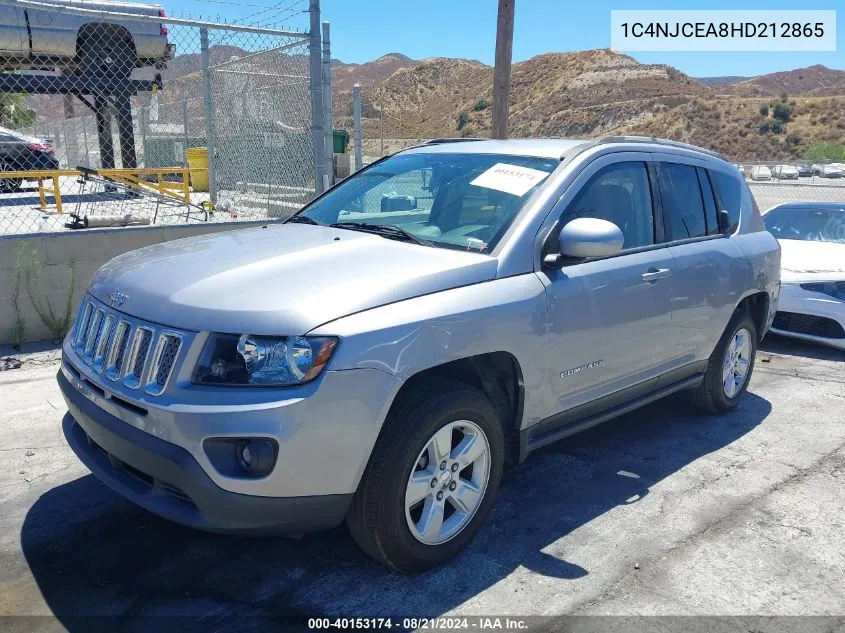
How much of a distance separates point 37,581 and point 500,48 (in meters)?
7.62

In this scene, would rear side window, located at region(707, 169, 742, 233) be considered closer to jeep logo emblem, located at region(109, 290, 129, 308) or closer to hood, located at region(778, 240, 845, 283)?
hood, located at region(778, 240, 845, 283)

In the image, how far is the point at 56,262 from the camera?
6.39 meters

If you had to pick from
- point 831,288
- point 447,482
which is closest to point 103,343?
point 447,482

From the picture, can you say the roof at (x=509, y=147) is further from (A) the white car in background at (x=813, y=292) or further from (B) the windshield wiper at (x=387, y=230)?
(A) the white car in background at (x=813, y=292)

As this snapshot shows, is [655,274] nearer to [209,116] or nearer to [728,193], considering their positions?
[728,193]

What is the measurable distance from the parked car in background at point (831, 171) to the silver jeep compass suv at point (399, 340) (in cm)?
2111

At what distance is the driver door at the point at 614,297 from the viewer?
12.0 ft

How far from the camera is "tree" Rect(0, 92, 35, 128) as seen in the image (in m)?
25.7

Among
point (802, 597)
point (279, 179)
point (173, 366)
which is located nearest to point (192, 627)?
point (173, 366)

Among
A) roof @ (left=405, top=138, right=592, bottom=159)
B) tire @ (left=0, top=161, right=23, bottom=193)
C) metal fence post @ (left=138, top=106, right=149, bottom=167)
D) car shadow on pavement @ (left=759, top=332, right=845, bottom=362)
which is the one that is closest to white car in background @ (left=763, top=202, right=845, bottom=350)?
car shadow on pavement @ (left=759, top=332, right=845, bottom=362)

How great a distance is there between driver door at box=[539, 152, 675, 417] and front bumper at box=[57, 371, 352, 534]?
142cm

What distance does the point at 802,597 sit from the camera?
3193mm

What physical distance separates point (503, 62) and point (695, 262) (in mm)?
5166

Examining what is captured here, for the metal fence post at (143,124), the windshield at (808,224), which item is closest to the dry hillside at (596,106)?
the metal fence post at (143,124)
